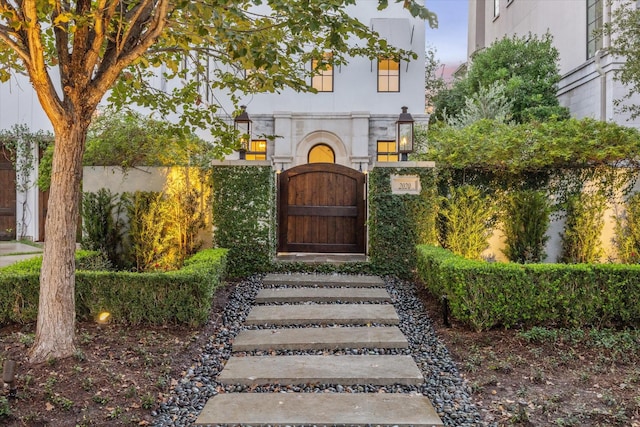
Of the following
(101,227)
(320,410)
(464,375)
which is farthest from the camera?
(101,227)

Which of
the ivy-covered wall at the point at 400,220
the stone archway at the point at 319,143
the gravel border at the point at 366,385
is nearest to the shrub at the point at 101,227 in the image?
the gravel border at the point at 366,385

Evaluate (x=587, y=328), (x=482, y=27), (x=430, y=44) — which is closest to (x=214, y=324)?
(x=587, y=328)

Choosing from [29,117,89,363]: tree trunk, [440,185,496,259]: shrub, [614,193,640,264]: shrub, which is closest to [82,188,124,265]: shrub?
[29,117,89,363]: tree trunk

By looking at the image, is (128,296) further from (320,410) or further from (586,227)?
(586,227)

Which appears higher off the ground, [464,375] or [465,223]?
[465,223]

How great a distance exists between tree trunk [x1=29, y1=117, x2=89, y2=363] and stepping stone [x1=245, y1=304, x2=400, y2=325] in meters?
1.77

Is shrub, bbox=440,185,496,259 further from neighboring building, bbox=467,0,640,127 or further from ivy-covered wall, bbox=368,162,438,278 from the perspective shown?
neighboring building, bbox=467,0,640,127

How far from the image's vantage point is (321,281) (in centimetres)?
615

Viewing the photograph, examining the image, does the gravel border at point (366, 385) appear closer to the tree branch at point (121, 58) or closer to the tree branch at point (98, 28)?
the tree branch at point (121, 58)

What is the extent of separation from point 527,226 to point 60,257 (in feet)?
21.5

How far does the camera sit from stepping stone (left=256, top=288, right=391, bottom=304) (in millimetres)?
5508

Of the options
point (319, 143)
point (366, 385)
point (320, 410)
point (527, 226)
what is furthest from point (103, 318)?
point (319, 143)

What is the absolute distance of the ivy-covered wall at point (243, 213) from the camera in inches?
269

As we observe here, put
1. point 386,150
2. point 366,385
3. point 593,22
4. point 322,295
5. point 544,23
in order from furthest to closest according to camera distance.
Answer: point 544,23, point 386,150, point 593,22, point 322,295, point 366,385
